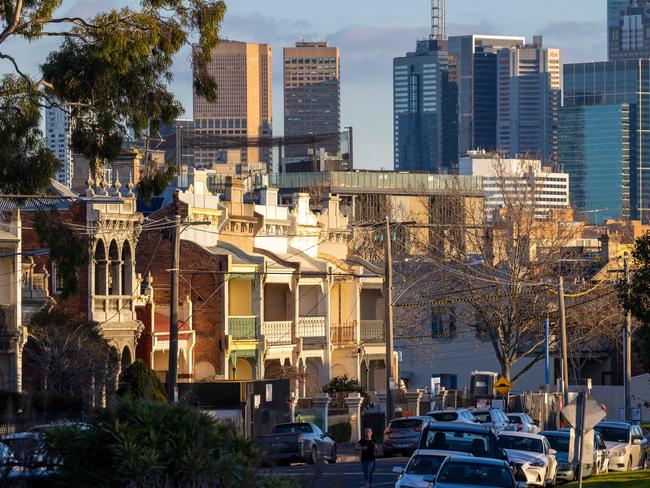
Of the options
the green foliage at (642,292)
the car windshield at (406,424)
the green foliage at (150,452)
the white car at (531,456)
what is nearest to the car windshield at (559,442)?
the white car at (531,456)

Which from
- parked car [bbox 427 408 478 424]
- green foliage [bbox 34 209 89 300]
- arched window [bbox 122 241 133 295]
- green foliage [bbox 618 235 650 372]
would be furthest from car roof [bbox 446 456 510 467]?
arched window [bbox 122 241 133 295]

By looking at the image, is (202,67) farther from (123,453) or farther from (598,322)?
(598,322)

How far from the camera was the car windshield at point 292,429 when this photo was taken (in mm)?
44094

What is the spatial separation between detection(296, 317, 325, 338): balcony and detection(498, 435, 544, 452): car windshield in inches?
1007

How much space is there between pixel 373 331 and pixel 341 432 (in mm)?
15100

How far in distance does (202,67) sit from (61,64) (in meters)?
2.74

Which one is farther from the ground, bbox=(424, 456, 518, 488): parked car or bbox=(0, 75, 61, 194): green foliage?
bbox=(0, 75, 61, 194): green foliage

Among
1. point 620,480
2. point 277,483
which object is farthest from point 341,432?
point 277,483

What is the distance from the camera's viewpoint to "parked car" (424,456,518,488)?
2755cm

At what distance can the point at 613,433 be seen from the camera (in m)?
46.6

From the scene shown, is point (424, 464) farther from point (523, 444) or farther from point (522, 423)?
point (522, 423)

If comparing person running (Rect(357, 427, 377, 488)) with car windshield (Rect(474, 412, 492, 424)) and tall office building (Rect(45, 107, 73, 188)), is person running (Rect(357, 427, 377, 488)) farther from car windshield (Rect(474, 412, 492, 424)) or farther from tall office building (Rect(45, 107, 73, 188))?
car windshield (Rect(474, 412, 492, 424))

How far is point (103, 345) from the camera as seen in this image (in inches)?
1921

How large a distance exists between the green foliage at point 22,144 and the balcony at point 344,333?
3465 centimetres
